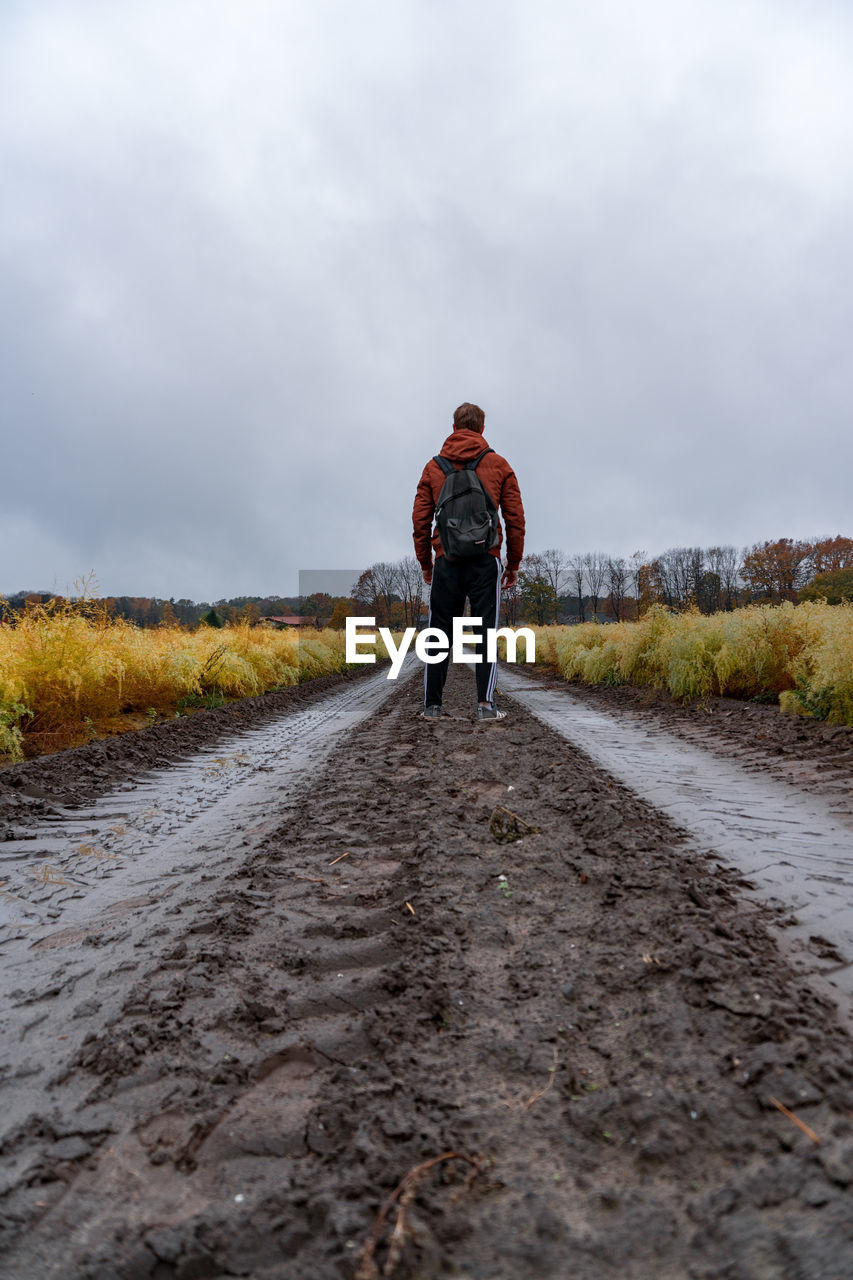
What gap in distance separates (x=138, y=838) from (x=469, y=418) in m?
4.51

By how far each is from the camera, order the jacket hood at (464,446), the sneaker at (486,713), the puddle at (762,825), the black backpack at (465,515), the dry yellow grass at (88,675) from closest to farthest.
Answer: the puddle at (762,825) < the black backpack at (465,515) < the jacket hood at (464,446) < the dry yellow grass at (88,675) < the sneaker at (486,713)

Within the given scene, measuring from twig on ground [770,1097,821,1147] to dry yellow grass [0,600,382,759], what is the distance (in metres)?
5.99

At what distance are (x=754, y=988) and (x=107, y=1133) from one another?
60.5 inches

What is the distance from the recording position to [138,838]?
3.63 meters

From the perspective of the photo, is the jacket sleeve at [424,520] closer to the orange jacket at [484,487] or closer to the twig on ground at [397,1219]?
the orange jacket at [484,487]

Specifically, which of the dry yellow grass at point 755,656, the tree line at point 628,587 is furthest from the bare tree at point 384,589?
the dry yellow grass at point 755,656

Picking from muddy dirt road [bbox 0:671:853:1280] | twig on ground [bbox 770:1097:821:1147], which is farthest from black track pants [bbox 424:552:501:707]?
twig on ground [bbox 770:1097:821:1147]

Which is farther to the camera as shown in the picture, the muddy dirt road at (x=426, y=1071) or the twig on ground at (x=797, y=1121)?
the twig on ground at (x=797, y=1121)

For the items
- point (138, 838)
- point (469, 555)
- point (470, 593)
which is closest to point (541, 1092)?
point (138, 838)

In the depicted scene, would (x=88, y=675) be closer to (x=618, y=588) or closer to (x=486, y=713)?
(x=486, y=713)

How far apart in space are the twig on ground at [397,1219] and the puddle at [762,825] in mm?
1184

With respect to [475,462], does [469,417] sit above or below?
above

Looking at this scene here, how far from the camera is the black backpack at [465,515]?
5883 millimetres

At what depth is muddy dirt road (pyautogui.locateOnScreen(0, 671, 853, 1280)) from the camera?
3.45 ft
